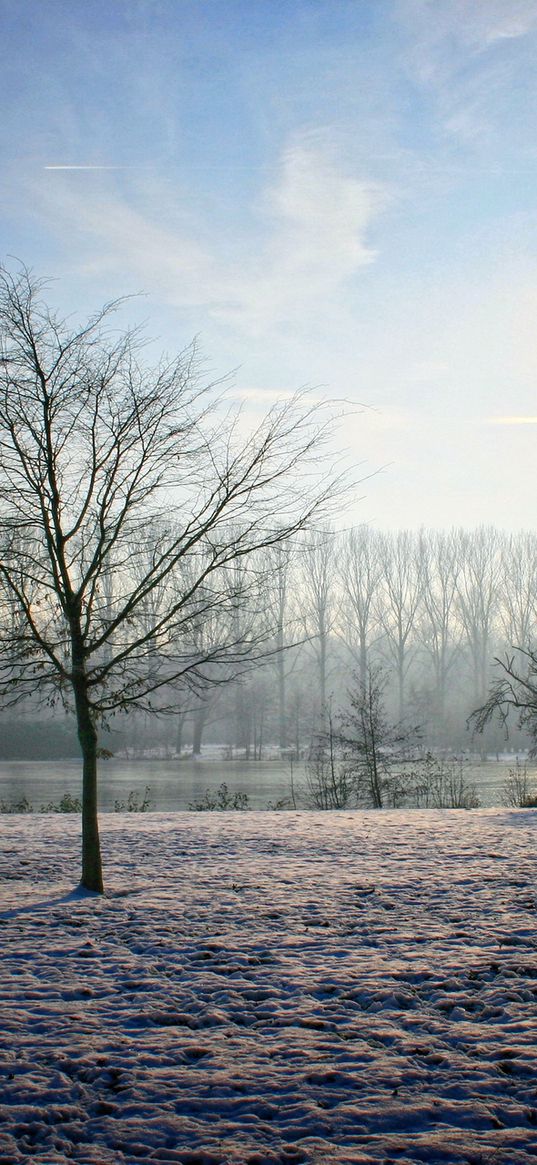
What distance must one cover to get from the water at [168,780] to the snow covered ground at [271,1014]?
1247 centimetres

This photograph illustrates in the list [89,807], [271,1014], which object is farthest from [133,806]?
[271,1014]

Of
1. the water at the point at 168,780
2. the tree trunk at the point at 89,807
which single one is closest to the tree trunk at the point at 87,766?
the tree trunk at the point at 89,807

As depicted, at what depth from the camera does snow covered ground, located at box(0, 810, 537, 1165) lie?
350cm

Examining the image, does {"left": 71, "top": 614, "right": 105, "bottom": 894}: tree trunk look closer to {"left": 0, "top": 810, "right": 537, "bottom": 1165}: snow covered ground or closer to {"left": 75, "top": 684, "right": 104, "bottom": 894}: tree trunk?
{"left": 75, "top": 684, "right": 104, "bottom": 894}: tree trunk

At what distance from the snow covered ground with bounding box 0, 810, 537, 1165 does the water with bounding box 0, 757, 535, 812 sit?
12.5m

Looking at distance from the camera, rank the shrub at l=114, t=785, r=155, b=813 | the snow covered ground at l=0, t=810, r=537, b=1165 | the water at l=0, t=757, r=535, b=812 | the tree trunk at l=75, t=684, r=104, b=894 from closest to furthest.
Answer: the snow covered ground at l=0, t=810, r=537, b=1165 < the tree trunk at l=75, t=684, r=104, b=894 < the shrub at l=114, t=785, r=155, b=813 < the water at l=0, t=757, r=535, b=812

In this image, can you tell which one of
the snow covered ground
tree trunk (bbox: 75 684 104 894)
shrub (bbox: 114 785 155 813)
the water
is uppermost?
tree trunk (bbox: 75 684 104 894)

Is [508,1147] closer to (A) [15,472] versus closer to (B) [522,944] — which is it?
(B) [522,944]

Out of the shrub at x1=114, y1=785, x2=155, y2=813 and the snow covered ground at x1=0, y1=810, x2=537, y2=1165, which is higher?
the snow covered ground at x1=0, y1=810, x2=537, y2=1165

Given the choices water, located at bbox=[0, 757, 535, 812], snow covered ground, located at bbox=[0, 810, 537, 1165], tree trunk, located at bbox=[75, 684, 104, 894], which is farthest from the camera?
water, located at bbox=[0, 757, 535, 812]

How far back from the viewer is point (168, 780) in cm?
3061

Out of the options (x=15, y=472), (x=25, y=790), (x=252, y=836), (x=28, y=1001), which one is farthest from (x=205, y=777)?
(x=28, y=1001)

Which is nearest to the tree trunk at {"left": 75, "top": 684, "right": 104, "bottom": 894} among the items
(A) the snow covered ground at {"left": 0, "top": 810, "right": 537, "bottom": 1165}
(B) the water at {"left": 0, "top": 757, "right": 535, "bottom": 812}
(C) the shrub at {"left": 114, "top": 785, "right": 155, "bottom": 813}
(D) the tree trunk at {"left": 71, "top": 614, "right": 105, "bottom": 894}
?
(D) the tree trunk at {"left": 71, "top": 614, "right": 105, "bottom": 894}

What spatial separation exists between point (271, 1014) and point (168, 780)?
26.5 meters
